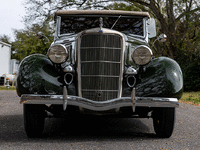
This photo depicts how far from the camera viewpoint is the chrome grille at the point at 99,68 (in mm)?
4141

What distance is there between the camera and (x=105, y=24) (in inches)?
214

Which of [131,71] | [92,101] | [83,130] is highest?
[131,71]

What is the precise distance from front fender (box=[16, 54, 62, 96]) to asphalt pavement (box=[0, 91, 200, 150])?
758 millimetres

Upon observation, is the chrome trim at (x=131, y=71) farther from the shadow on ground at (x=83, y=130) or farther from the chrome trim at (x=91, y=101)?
the shadow on ground at (x=83, y=130)

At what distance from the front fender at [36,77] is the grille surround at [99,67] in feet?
1.28

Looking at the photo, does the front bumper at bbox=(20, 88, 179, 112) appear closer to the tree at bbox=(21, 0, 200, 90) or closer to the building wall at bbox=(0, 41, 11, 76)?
the tree at bbox=(21, 0, 200, 90)

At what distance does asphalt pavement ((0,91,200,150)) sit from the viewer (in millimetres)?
3762

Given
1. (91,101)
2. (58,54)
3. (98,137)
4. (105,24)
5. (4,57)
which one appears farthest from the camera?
(4,57)

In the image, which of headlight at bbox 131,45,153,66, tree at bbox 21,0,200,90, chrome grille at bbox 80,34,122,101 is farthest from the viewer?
tree at bbox 21,0,200,90

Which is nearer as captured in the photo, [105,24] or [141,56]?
[141,56]

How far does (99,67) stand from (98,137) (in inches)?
45.0

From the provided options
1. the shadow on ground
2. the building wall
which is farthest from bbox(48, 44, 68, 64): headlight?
the building wall

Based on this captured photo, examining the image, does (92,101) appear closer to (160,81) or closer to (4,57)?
(160,81)

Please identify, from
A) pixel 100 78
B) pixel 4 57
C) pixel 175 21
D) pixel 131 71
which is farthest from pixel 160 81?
pixel 4 57
